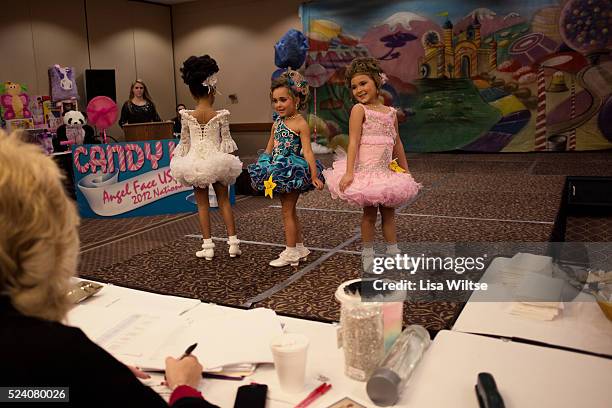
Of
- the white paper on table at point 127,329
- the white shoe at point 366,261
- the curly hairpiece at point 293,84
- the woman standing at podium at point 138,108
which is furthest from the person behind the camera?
the woman standing at podium at point 138,108

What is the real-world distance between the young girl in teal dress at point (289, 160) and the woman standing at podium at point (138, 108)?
4739mm

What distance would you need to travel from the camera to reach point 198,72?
10.4ft

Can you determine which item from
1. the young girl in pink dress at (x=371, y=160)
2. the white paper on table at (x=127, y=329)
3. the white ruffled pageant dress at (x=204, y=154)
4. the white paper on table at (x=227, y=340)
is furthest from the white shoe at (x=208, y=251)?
the white paper on table at (x=227, y=340)

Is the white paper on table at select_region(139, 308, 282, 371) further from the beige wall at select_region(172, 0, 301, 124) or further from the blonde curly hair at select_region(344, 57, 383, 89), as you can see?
the beige wall at select_region(172, 0, 301, 124)

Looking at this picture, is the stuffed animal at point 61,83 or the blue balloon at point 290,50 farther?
the stuffed animal at point 61,83

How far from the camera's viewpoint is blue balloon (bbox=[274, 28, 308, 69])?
3.29 metres

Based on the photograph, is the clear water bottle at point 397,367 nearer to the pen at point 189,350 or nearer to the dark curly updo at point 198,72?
the pen at point 189,350

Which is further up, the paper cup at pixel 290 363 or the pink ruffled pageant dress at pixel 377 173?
the pink ruffled pageant dress at pixel 377 173

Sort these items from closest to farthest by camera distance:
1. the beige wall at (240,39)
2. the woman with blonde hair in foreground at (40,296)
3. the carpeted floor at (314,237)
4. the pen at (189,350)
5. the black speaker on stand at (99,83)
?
the woman with blonde hair in foreground at (40,296), the pen at (189,350), the carpeted floor at (314,237), the black speaker on stand at (99,83), the beige wall at (240,39)

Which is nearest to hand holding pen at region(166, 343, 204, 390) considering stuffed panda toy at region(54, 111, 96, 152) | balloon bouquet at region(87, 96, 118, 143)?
balloon bouquet at region(87, 96, 118, 143)

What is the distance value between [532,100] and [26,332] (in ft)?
28.3

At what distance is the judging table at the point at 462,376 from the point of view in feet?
3.41

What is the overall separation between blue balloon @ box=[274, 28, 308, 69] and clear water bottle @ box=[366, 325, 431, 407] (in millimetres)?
2407

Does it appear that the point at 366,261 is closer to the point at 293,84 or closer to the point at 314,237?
the point at 314,237
